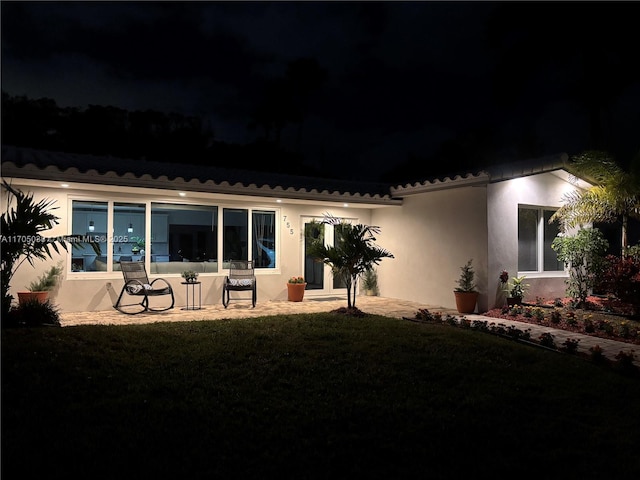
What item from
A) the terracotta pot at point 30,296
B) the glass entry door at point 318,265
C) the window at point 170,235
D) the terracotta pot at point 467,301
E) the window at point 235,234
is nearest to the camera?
the terracotta pot at point 30,296

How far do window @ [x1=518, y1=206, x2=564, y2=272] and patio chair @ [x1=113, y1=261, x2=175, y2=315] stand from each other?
7.97m

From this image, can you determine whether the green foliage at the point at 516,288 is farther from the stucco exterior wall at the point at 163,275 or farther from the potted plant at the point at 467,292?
the stucco exterior wall at the point at 163,275

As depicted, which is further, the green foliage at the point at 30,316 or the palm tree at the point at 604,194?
the palm tree at the point at 604,194

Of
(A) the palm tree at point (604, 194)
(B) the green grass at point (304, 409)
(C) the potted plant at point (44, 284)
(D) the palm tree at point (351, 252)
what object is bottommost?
(B) the green grass at point (304, 409)

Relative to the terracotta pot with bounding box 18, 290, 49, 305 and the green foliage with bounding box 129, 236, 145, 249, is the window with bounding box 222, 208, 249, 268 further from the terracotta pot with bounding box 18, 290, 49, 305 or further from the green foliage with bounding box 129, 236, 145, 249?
the terracotta pot with bounding box 18, 290, 49, 305

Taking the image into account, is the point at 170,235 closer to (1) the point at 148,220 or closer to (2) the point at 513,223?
(1) the point at 148,220

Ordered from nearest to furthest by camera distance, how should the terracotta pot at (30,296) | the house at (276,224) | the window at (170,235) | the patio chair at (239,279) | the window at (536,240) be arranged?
the terracotta pot at (30,296) < the house at (276,224) < the window at (170,235) < the patio chair at (239,279) < the window at (536,240)

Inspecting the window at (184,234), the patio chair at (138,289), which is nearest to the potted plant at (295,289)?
the window at (184,234)

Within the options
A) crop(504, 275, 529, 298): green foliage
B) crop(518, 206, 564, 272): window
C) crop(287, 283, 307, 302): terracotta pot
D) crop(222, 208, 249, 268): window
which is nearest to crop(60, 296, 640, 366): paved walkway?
crop(287, 283, 307, 302): terracotta pot

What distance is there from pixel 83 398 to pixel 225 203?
765 cm

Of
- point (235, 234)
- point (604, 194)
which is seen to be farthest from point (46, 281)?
point (604, 194)

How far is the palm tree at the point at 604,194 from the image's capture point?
9750 millimetres

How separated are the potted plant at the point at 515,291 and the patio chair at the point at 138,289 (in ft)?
23.3

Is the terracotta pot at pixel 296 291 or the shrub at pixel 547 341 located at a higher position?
the terracotta pot at pixel 296 291
